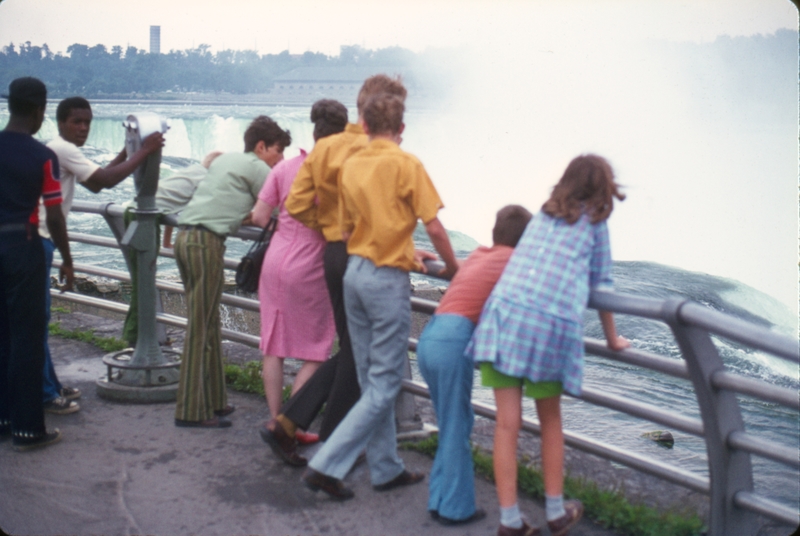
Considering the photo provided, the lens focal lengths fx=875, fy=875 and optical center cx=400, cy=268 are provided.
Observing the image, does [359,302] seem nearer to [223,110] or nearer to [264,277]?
[264,277]

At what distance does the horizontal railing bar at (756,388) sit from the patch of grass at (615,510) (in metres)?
0.63

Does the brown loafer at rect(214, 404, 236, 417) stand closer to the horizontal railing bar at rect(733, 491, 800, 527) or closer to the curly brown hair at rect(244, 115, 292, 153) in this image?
the curly brown hair at rect(244, 115, 292, 153)

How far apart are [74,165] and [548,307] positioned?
2808 millimetres

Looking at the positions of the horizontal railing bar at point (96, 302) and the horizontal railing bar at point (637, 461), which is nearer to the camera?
the horizontal railing bar at point (637, 461)

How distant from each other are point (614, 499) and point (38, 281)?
281cm

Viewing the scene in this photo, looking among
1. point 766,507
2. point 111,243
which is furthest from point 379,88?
point 111,243

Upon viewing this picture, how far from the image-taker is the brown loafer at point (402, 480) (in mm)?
3781

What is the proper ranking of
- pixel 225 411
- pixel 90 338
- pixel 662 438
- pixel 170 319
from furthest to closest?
pixel 662 438, pixel 90 338, pixel 170 319, pixel 225 411

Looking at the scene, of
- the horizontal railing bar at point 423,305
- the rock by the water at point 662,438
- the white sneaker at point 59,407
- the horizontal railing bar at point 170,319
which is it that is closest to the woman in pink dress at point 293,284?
the horizontal railing bar at point 423,305

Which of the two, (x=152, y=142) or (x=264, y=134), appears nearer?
(x=264, y=134)

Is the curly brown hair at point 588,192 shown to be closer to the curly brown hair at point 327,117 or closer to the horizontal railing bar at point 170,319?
the curly brown hair at point 327,117

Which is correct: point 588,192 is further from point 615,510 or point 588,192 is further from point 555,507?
point 615,510

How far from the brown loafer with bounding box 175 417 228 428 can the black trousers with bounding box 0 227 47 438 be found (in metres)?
0.69

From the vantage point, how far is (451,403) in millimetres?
3438
